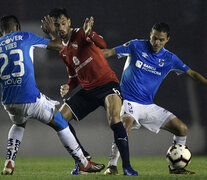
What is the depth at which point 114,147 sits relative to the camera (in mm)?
6500

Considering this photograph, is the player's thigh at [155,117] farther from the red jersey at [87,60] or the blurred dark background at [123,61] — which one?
the blurred dark background at [123,61]

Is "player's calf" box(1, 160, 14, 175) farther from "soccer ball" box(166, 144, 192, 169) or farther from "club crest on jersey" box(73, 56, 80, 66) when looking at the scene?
"soccer ball" box(166, 144, 192, 169)

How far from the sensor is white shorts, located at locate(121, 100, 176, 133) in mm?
6874

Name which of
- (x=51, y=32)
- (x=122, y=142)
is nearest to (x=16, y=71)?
(x=51, y=32)

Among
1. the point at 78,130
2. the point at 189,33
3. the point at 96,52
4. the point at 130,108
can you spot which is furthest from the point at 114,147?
the point at 189,33

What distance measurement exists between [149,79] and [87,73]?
1007 mm

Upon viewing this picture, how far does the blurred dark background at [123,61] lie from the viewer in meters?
10.5

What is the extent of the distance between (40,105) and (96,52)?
0.97 metres

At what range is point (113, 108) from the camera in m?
6.06

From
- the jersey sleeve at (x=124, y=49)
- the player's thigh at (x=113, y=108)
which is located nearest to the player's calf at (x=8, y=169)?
the player's thigh at (x=113, y=108)

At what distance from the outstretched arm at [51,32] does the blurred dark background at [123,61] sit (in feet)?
14.8

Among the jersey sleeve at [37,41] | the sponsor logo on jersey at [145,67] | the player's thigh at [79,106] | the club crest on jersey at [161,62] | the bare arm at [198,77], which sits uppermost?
the jersey sleeve at [37,41]

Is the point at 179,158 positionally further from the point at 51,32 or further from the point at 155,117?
the point at 51,32

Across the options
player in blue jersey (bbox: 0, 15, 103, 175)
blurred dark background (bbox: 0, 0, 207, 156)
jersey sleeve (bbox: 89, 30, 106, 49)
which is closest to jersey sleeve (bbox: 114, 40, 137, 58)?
jersey sleeve (bbox: 89, 30, 106, 49)
